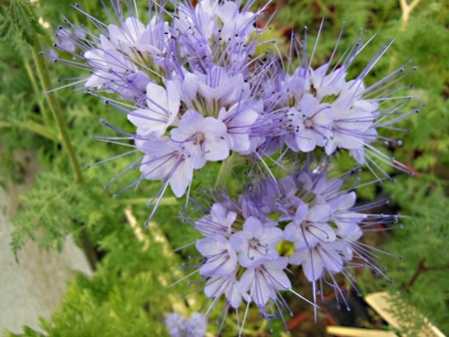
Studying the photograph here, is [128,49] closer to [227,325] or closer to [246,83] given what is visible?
[246,83]

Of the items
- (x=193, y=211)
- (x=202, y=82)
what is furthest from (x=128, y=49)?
(x=193, y=211)

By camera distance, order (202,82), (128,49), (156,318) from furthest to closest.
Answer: (156,318)
(128,49)
(202,82)

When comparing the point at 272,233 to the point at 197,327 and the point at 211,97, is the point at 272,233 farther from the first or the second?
the point at 197,327

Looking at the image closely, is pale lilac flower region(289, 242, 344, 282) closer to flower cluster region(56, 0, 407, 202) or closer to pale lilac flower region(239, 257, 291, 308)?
pale lilac flower region(239, 257, 291, 308)

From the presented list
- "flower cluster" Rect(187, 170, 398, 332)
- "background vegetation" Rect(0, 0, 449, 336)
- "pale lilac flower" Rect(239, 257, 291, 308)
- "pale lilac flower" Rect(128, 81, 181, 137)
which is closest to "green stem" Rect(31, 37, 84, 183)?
"background vegetation" Rect(0, 0, 449, 336)

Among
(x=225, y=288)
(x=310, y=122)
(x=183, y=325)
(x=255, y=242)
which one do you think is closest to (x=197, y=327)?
(x=183, y=325)

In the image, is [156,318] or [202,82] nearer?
[202,82]

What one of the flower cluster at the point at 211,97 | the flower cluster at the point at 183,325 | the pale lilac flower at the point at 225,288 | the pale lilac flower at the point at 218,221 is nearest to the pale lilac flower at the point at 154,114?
the flower cluster at the point at 211,97

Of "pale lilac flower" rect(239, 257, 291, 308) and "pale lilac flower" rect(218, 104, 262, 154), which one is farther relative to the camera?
"pale lilac flower" rect(239, 257, 291, 308)

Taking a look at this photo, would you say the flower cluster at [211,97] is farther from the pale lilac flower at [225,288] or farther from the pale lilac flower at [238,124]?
the pale lilac flower at [225,288]
